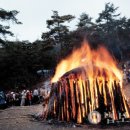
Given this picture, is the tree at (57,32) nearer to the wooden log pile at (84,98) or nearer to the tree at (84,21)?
the tree at (84,21)

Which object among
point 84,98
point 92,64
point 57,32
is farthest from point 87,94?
point 57,32

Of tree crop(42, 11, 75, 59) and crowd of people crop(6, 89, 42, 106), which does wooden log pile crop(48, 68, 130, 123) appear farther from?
tree crop(42, 11, 75, 59)

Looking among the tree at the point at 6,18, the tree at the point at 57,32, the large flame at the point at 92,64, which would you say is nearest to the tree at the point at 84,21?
the tree at the point at 57,32

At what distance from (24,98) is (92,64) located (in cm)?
1387

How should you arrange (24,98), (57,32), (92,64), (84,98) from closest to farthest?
1. (84,98)
2. (92,64)
3. (24,98)
4. (57,32)

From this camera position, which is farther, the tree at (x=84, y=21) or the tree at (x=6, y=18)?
the tree at (x=84, y=21)

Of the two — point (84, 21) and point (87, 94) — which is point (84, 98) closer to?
point (87, 94)

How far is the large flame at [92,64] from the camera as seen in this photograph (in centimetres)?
1672

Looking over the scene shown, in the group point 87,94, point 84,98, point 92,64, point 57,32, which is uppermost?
point 57,32

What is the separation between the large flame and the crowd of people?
457 inches

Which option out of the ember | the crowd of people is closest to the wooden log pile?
the ember

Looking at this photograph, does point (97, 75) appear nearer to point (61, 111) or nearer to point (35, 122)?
point (61, 111)

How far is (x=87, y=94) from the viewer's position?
15906 millimetres

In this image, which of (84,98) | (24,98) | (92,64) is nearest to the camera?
(84,98)
